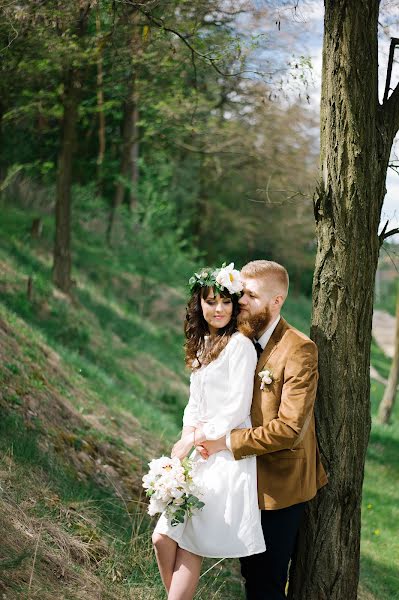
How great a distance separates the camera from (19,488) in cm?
564

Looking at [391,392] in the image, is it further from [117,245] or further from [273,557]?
[273,557]

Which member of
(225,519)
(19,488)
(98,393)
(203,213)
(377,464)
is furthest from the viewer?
(203,213)

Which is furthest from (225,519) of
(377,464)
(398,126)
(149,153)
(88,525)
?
(149,153)

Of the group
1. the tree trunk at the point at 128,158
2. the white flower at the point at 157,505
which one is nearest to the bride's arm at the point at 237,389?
the white flower at the point at 157,505

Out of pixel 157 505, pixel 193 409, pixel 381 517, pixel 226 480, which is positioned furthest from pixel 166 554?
pixel 381 517

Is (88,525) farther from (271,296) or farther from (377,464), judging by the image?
(377,464)

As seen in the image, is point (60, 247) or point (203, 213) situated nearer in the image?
point (60, 247)

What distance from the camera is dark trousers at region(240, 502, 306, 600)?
4477 millimetres

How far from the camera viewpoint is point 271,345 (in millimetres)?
4559

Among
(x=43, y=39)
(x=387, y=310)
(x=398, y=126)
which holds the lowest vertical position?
(x=387, y=310)

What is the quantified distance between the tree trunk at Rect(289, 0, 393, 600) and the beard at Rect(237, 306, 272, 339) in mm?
565

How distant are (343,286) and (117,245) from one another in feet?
55.0

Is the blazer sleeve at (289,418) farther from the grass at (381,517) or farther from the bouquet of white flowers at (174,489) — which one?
the grass at (381,517)

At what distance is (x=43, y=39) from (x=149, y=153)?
53.9 ft
